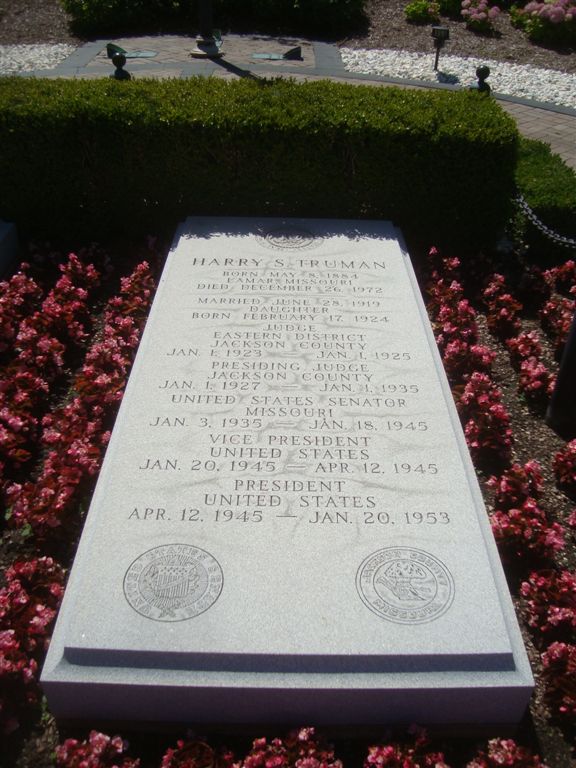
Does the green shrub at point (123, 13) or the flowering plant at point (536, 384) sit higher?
the green shrub at point (123, 13)

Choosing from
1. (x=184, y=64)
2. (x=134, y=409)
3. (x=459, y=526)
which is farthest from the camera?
(x=184, y=64)

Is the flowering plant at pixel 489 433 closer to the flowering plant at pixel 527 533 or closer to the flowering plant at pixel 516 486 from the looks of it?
the flowering plant at pixel 516 486

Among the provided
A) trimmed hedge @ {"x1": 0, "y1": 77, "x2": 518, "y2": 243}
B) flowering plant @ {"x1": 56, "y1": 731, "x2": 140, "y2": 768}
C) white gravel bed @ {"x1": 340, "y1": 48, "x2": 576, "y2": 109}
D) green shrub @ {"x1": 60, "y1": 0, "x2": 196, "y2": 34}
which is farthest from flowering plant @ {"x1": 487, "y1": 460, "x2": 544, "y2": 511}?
green shrub @ {"x1": 60, "y1": 0, "x2": 196, "y2": 34}

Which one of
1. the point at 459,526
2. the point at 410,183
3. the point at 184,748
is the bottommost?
the point at 184,748

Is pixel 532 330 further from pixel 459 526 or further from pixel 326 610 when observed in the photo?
pixel 326 610

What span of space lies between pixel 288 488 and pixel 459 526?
1.09 meters

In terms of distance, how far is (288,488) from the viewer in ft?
14.9

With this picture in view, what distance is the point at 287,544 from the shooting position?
4215 mm

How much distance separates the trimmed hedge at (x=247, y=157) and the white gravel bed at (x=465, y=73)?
5488 millimetres

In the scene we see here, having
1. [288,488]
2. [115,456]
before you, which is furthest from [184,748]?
[115,456]

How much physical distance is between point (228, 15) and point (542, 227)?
13211mm

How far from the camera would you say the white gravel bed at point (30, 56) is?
14.0m

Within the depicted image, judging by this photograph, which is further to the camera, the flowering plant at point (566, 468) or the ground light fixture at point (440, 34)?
the ground light fixture at point (440, 34)

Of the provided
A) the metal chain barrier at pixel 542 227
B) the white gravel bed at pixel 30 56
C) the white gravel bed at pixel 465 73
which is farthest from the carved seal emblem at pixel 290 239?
the white gravel bed at pixel 30 56
